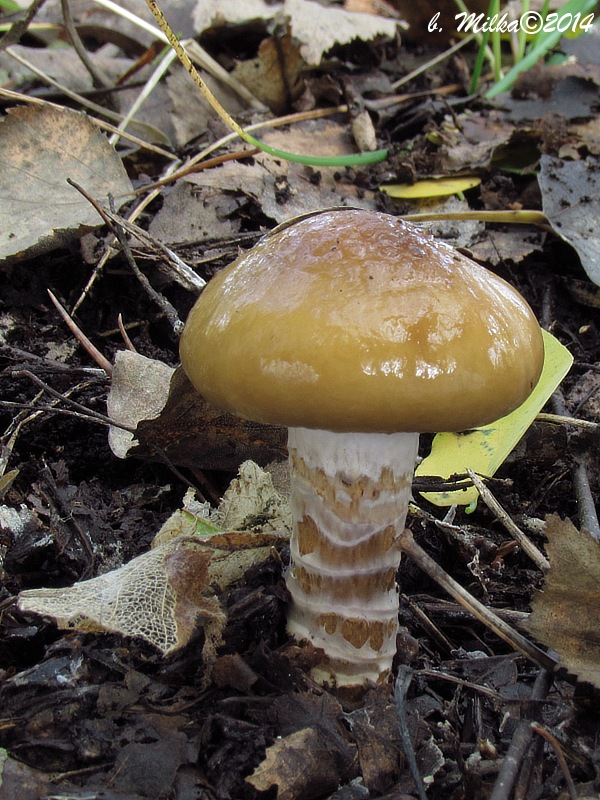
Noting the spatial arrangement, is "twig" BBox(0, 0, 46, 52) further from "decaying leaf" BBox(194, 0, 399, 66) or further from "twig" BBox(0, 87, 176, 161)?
"decaying leaf" BBox(194, 0, 399, 66)

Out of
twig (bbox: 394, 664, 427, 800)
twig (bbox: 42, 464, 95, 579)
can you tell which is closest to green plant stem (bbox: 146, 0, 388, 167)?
twig (bbox: 42, 464, 95, 579)

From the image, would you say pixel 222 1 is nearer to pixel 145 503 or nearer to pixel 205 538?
pixel 145 503

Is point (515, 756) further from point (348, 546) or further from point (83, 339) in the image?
point (83, 339)

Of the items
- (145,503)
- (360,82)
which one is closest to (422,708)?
(145,503)

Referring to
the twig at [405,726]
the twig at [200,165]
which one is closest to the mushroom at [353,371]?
the twig at [405,726]

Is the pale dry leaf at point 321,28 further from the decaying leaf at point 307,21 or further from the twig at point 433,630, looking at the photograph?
the twig at point 433,630

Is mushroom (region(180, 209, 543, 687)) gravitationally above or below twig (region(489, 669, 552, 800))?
above
